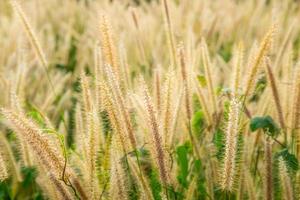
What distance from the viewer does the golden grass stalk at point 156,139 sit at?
976 millimetres

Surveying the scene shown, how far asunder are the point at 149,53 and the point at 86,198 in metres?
1.87

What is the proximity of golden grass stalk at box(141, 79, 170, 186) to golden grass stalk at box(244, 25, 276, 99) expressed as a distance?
38cm

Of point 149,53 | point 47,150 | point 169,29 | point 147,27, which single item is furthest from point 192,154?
point 147,27

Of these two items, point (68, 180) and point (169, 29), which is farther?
point (169, 29)

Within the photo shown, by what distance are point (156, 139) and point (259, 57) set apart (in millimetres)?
416

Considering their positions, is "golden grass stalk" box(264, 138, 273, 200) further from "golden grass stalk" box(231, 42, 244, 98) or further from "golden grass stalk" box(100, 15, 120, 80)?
"golden grass stalk" box(100, 15, 120, 80)

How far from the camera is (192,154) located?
5.05 feet

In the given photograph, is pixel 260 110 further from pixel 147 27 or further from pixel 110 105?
pixel 147 27

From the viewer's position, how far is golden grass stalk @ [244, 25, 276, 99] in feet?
4.05

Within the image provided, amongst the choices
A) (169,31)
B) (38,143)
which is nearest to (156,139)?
(38,143)

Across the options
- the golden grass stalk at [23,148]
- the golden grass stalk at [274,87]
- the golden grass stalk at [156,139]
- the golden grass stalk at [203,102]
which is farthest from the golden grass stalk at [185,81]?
the golden grass stalk at [23,148]

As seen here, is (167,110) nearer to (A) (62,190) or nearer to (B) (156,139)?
(B) (156,139)

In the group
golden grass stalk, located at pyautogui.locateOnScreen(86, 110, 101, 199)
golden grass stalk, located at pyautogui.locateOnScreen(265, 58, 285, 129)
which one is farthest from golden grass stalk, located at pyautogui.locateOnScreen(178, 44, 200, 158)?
golden grass stalk, located at pyautogui.locateOnScreen(86, 110, 101, 199)

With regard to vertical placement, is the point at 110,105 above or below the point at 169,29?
below
